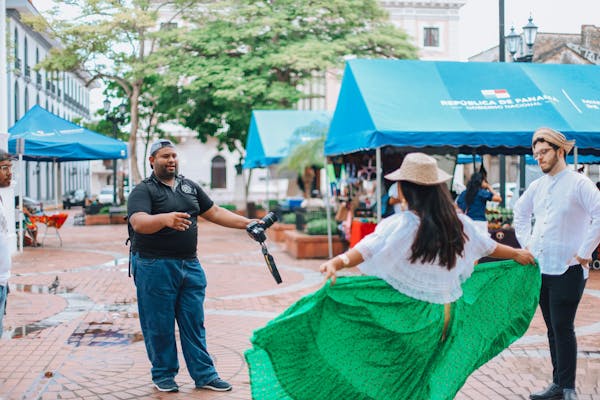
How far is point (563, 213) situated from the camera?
4695 millimetres

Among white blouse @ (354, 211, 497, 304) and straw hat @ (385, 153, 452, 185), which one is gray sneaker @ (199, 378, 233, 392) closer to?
white blouse @ (354, 211, 497, 304)

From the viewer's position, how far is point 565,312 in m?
4.67

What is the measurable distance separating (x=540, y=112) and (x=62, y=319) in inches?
286

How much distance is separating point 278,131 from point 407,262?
16430 millimetres

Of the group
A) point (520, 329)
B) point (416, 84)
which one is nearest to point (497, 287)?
point (520, 329)

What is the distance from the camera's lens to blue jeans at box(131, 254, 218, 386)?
16.4 feet

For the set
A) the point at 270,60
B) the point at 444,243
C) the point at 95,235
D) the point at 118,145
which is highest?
the point at 270,60

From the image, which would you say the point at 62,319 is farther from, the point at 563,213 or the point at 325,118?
the point at 325,118

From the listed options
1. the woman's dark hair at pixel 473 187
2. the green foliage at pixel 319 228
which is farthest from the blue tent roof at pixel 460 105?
the green foliage at pixel 319 228

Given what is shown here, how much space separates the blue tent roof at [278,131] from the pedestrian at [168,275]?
1387 centimetres

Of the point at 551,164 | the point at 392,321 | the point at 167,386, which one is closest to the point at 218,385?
the point at 167,386

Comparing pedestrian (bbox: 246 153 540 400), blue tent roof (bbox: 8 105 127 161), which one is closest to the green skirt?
pedestrian (bbox: 246 153 540 400)

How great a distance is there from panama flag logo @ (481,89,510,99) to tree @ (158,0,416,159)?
13851 mm

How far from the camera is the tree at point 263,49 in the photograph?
24.9m
